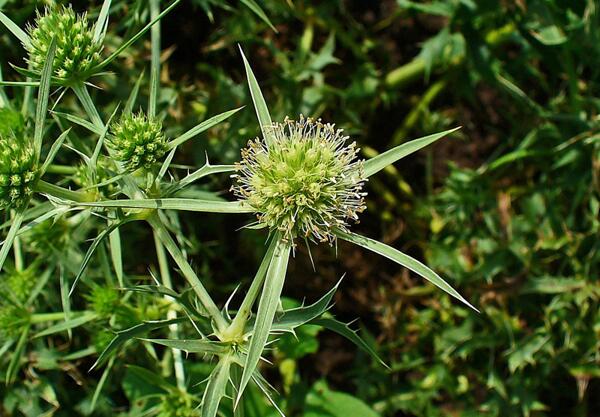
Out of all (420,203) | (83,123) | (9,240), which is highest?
(83,123)

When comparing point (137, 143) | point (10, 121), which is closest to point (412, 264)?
point (137, 143)

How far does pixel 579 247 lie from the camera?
2.64 m

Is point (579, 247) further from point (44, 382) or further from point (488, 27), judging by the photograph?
point (44, 382)

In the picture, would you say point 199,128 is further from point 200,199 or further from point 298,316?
point 298,316

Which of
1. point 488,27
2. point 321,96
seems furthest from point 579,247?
point 321,96

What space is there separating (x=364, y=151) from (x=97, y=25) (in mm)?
1625

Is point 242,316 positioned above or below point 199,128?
below

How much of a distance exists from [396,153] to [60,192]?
0.78 metres

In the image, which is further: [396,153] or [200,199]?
[200,199]

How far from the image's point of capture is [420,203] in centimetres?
296

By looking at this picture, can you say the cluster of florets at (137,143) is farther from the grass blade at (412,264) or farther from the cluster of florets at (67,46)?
the grass blade at (412,264)

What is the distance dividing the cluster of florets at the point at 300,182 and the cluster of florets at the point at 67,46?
1.37 feet

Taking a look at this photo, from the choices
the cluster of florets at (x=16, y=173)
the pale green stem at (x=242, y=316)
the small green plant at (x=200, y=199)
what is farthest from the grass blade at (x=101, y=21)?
the pale green stem at (x=242, y=316)

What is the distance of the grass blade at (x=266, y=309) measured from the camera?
1.34 metres
